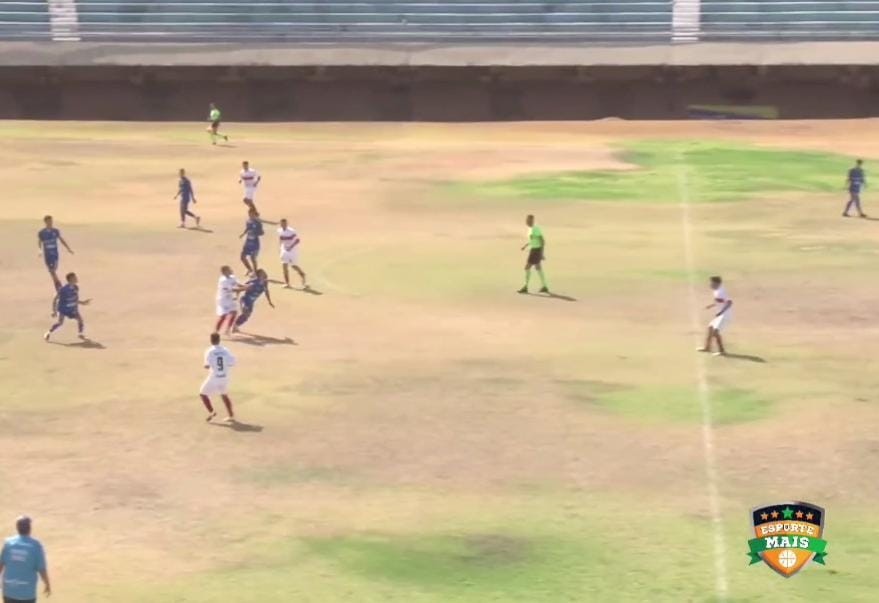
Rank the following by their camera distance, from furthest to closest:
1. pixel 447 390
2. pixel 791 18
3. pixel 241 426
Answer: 1. pixel 791 18
2. pixel 447 390
3. pixel 241 426

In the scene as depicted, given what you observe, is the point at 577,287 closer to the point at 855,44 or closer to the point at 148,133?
the point at 148,133

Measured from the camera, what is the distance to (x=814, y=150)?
156 ft

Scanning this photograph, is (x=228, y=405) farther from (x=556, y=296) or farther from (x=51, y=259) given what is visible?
(x=556, y=296)

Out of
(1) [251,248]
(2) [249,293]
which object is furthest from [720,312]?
(1) [251,248]

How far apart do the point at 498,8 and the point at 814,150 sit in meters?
16.2

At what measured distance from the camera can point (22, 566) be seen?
13445 millimetres

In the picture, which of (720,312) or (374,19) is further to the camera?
(374,19)

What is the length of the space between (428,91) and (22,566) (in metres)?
41.1

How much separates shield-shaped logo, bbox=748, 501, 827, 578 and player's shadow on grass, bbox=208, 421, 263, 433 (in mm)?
7644

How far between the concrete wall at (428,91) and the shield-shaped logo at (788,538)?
37.6 metres

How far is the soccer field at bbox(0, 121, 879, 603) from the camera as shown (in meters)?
16.2

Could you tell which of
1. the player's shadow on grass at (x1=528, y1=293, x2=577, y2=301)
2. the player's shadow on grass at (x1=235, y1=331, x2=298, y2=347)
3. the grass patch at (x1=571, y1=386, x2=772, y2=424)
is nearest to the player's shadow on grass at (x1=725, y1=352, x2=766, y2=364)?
the grass patch at (x1=571, y1=386, x2=772, y2=424)

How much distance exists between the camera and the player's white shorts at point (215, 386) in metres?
20.8

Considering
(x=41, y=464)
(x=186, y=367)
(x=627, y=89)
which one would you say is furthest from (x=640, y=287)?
(x=627, y=89)
